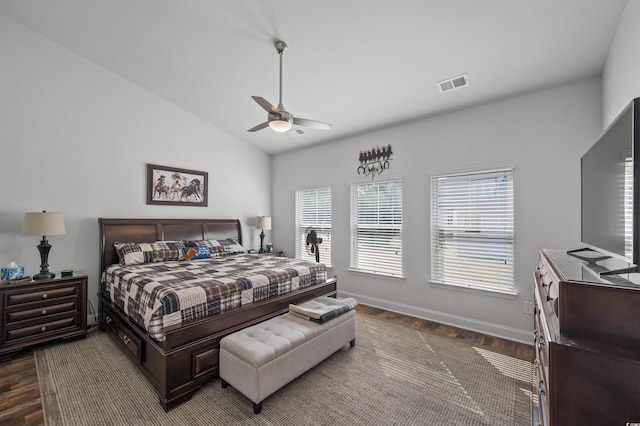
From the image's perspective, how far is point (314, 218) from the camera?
5457 millimetres

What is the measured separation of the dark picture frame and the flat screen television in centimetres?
512

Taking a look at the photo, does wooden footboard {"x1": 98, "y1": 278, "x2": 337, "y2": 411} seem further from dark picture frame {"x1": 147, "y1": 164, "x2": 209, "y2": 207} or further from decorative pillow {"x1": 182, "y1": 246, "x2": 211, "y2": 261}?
dark picture frame {"x1": 147, "y1": 164, "x2": 209, "y2": 207}

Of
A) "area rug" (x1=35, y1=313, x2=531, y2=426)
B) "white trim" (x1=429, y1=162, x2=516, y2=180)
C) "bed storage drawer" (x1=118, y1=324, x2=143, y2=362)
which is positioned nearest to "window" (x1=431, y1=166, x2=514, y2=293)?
"white trim" (x1=429, y1=162, x2=516, y2=180)

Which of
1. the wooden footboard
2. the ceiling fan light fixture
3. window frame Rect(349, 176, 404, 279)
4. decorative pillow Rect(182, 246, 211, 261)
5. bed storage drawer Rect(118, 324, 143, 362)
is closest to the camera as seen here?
the wooden footboard

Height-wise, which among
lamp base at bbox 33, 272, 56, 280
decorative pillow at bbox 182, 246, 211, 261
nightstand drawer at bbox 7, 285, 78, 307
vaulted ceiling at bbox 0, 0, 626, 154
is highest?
vaulted ceiling at bbox 0, 0, 626, 154

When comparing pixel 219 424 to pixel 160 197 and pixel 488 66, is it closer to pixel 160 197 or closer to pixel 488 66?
pixel 160 197

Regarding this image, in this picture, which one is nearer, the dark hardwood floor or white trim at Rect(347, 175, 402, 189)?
the dark hardwood floor

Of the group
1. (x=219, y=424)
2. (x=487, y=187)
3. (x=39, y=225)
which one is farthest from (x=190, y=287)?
(x=487, y=187)

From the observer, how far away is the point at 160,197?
452cm

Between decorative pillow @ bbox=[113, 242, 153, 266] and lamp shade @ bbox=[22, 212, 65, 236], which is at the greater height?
lamp shade @ bbox=[22, 212, 65, 236]

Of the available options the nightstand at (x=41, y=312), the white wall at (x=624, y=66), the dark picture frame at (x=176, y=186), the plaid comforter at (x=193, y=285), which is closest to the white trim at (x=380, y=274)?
the plaid comforter at (x=193, y=285)

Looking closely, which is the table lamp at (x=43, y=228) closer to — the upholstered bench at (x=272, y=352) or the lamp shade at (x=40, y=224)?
the lamp shade at (x=40, y=224)

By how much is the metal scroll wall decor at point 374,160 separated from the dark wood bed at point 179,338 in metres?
1.95

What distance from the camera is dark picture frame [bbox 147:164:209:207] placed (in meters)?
4.43
